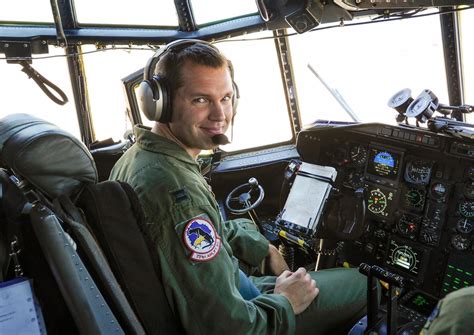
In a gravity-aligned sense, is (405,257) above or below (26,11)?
below

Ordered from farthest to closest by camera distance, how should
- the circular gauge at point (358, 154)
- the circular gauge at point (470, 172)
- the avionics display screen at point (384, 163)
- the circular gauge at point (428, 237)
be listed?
the circular gauge at point (358, 154), the avionics display screen at point (384, 163), the circular gauge at point (428, 237), the circular gauge at point (470, 172)

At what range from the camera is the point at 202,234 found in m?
1.17

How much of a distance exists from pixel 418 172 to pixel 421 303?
612mm

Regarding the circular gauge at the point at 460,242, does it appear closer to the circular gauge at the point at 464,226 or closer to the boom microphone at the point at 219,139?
the circular gauge at the point at 464,226

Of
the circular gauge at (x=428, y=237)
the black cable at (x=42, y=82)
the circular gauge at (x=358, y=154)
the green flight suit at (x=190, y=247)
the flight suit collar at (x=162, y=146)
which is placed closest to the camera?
the green flight suit at (x=190, y=247)

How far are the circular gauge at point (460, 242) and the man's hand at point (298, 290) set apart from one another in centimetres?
94

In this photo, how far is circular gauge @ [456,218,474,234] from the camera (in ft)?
6.61

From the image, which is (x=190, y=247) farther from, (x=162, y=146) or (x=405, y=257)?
(x=405, y=257)

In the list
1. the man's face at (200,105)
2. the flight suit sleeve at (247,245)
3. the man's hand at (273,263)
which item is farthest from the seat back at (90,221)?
the man's hand at (273,263)

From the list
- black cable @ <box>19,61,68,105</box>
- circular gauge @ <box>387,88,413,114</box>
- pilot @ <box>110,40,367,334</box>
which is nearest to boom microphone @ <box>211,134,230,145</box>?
pilot @ <box>110,40,367,334</box>

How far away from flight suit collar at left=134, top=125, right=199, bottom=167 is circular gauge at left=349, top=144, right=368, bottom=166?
126 cm

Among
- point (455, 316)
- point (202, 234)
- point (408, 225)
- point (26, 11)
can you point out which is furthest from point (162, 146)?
point (26, 11)

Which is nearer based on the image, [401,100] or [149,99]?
[149,99]

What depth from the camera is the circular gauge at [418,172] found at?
2131 mm
